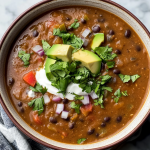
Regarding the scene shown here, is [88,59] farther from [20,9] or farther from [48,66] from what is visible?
[20,9]

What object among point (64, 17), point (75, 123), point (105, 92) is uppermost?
point (64, 17)

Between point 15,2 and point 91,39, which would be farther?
point 15,2

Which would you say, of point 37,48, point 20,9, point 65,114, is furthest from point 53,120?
point 20,9

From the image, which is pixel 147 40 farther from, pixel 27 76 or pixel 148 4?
pixel 27 76

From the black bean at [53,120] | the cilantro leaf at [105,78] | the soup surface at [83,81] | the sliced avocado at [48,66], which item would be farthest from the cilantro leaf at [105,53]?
the black bean at [53,120]

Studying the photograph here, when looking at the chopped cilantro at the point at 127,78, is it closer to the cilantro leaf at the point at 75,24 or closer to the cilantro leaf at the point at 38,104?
the cilantro leaf at the point at 75,24

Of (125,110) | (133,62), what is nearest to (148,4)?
(133,62)

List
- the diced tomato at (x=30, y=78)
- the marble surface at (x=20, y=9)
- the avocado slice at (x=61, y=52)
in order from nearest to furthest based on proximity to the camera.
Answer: the avocado slice at (x=61, y=52)
the diced tomato at (x=30, y=78)
the marble surface at (x=20, y=9)
